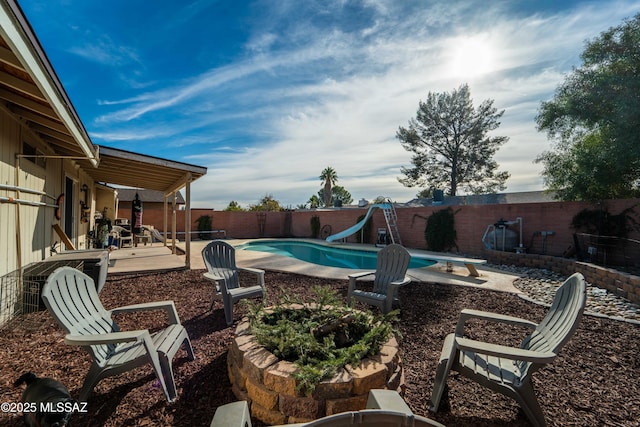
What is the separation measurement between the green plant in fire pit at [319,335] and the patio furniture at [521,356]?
1.65 feet

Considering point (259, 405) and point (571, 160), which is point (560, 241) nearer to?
point (571, 160)

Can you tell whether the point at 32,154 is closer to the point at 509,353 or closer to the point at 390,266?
the point at 390,266

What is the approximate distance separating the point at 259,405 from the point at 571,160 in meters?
12.6

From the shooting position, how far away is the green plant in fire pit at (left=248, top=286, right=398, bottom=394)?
1.91m

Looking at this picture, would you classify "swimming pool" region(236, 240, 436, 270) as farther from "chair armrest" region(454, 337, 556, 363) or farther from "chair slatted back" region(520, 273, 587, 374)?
"chair armrest" region(454, 337, 556, 363)

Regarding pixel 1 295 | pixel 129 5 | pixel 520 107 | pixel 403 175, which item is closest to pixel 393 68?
pixel 129 5

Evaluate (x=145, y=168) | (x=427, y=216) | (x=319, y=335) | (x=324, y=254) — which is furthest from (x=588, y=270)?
(x=145, y=168)

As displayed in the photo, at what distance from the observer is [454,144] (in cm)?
1934

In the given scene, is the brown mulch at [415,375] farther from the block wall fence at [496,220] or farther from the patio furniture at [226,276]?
the block wall fence at [496,220]

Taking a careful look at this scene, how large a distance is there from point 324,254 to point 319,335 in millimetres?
10870

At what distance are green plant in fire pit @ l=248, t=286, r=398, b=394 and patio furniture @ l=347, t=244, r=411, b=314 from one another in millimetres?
1104

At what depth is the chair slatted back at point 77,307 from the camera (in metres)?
2.10

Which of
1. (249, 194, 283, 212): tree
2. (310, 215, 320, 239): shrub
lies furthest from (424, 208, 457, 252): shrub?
(249, 194, 283, 212): tree

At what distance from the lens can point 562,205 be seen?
28.3ft
